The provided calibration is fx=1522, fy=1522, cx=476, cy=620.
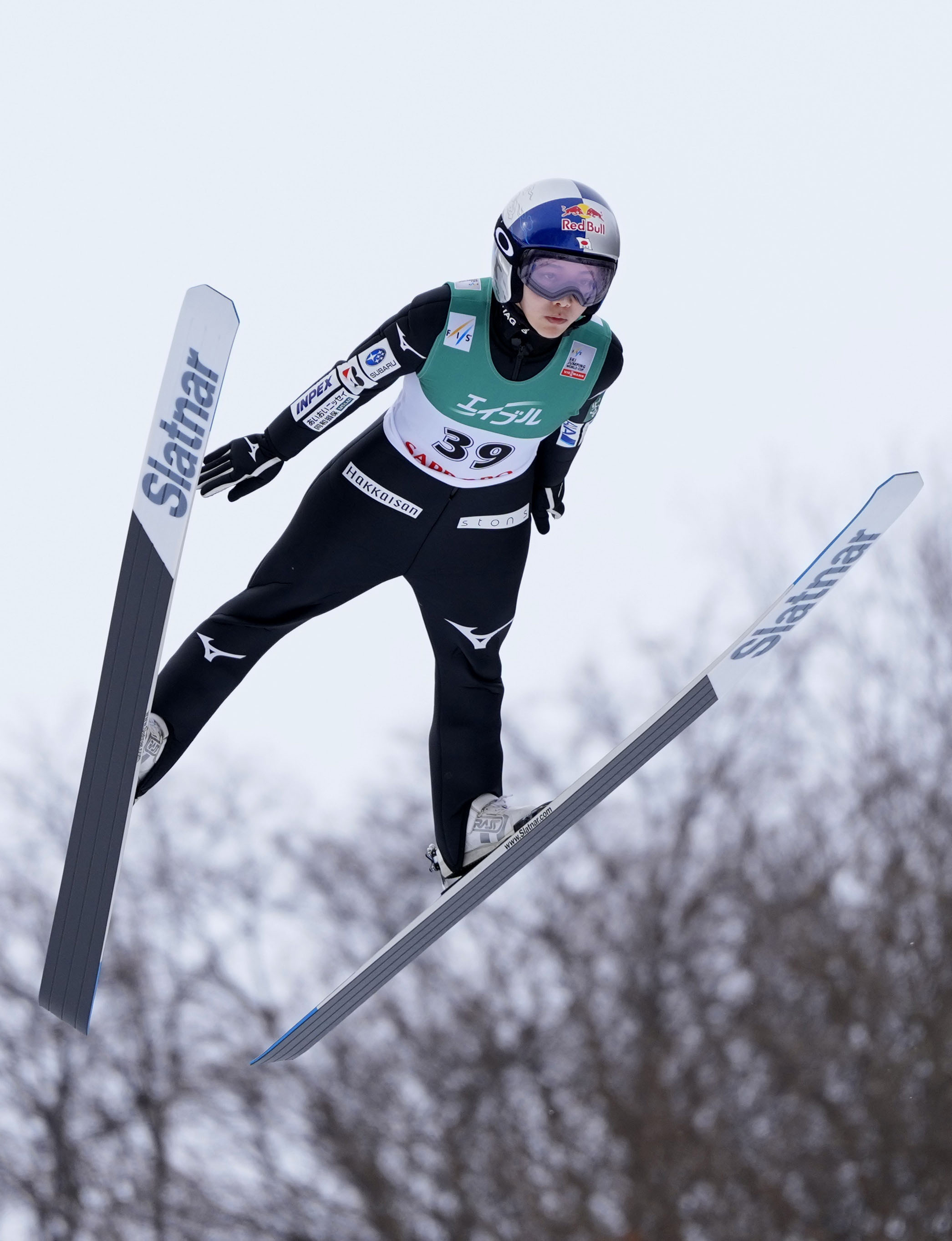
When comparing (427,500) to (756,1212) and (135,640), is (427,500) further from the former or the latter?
(756,1212)

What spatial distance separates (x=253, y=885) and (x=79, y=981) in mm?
17515

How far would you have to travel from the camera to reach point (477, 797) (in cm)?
452

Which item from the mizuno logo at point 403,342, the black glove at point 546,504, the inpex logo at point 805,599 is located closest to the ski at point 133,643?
the mizuno logo at point 403,342

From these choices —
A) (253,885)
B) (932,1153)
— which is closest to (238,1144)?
(253,885)

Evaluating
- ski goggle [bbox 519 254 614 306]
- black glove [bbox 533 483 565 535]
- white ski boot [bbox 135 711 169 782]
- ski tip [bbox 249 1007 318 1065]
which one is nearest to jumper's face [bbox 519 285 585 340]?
ski goggle [bbox 519 254 614 306]

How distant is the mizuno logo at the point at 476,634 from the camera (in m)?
4.35

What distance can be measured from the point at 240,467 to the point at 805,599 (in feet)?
5.64

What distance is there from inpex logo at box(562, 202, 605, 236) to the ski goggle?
77mm

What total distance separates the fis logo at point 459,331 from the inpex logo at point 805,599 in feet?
3.93

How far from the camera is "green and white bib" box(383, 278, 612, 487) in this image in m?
4.06

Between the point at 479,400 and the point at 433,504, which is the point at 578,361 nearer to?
the point at 479,400

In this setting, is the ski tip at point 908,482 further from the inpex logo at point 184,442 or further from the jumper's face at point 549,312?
the inpex logo at point 184,442

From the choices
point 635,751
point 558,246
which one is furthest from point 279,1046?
point 558,246

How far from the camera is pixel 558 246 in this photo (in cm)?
391
